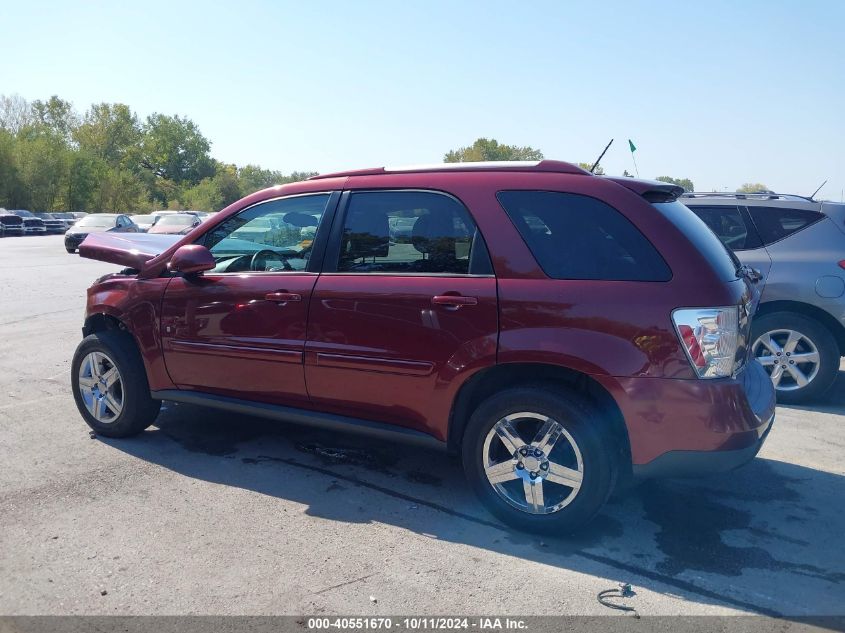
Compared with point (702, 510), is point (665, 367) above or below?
above

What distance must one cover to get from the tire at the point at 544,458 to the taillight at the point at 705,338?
56 cm

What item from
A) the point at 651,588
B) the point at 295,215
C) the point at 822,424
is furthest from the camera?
the point at 822,424

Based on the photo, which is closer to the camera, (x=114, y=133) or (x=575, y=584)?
(x=575, y=584)

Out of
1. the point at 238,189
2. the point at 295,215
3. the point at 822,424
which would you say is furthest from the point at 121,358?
the point at 238,189

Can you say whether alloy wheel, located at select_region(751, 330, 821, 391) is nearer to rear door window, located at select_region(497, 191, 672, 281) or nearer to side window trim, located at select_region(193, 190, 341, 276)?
rear door window, located at select_region(497, 191, 672, 281)

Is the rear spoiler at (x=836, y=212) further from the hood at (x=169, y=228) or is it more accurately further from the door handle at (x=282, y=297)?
the hood at (x=169, y=228)

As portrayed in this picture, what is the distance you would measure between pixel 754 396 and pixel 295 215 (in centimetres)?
289

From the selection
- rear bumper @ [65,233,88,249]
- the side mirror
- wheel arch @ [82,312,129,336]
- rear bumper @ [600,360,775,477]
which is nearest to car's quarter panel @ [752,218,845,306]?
rear bumper @ [600,360,775,477]

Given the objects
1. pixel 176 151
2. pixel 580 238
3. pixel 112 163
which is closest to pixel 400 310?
pixel 580 238

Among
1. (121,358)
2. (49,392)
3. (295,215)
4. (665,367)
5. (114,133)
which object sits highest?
(114,133)

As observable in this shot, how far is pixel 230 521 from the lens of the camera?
12.9ft

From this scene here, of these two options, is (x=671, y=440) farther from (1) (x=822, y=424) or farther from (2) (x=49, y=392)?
(2) (x=49, y=392)

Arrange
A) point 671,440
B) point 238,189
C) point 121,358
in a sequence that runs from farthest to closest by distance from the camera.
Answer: point 238,189 → point 121,358 → point 671,440

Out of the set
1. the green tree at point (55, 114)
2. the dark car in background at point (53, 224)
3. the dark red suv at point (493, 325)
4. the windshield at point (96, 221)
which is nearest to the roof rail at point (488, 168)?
the dark red suv at point (493, 325)
